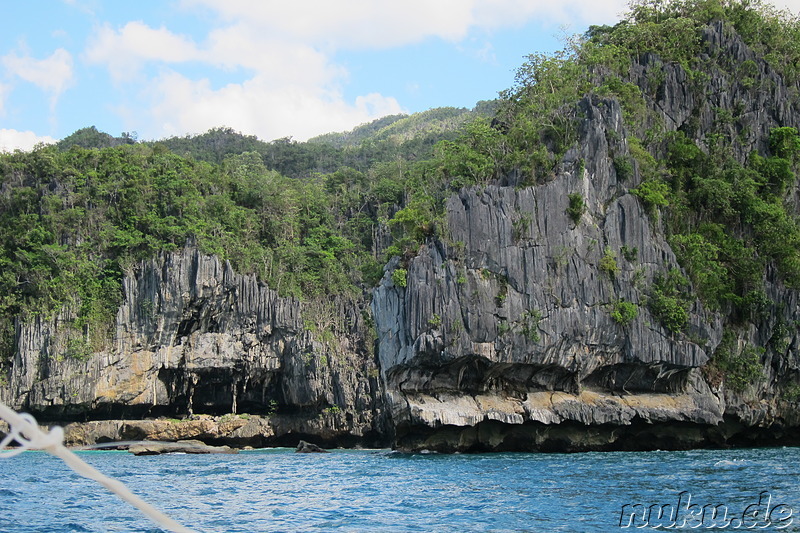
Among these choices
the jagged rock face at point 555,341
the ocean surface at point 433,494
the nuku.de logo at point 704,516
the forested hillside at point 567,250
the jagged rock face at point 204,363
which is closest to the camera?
the nuku.de logo at point 704,516

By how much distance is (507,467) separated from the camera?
25.0 metres

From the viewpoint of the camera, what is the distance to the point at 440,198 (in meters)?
37.2

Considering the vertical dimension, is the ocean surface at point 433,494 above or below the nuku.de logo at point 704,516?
below

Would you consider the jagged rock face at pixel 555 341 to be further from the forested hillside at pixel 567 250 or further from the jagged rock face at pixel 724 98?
the jagged rock face at pixel 724 98

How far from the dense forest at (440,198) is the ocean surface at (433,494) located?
10.5 meters

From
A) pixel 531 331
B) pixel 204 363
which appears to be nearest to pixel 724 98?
pixel 531 331

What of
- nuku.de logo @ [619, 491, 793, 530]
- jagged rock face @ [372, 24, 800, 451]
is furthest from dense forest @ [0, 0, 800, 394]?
nuku.de logo @ [619, 491, 793, 530]

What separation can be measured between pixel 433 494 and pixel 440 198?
2011cm

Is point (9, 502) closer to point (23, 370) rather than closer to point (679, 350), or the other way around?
point (679, 350)

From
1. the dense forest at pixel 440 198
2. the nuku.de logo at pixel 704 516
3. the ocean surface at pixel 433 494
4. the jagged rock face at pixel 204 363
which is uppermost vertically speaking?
the dense forest at pixel 440 198

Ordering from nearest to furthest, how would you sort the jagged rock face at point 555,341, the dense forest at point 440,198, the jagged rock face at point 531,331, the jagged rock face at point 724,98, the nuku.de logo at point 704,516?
1. the nuku.de logo at point 704,516
2. the jagged rock face at point 531,331
3. the jagged rock face at point 555,341
4. the dense forest at point 440,198
5. the jagged rock face at point 724,98

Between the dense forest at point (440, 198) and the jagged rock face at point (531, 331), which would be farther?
the dense forest at point (440, 198)

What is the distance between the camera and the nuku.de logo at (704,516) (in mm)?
13766

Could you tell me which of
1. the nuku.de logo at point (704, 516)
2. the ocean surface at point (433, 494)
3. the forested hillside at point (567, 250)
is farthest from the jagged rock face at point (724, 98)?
the nuku.de logo at point (704, 516)
